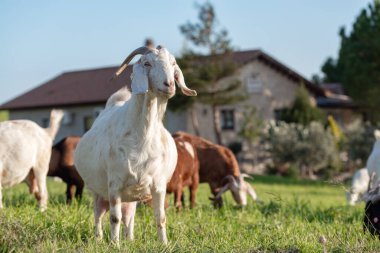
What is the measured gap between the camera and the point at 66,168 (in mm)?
13602

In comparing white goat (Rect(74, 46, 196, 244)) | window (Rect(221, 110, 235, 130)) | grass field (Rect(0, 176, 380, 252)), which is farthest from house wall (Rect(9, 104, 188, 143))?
white goat (Rect(74, 46, 196, 244))

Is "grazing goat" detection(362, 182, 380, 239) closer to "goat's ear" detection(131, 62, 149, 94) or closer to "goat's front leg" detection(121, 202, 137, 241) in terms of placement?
"goat's front leg" detection(121, 202, 137, 241)

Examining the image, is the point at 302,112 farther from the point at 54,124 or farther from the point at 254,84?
the point at 54,124

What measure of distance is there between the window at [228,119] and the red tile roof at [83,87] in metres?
3.62

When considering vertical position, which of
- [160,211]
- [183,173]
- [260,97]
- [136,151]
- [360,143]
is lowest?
[360,143]

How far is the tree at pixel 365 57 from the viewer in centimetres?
3634

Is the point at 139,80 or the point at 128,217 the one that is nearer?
the point at 139,80

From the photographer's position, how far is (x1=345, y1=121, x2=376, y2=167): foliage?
3547cm

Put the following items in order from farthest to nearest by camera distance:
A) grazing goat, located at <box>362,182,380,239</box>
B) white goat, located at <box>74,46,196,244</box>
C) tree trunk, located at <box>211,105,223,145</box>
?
1. tree trunk, located at <box>211,105,223,145</box>
2. grazing goat, located at <box>362,182,380,239</box>
3. white goat, located at <box>74,46,196,244</box>

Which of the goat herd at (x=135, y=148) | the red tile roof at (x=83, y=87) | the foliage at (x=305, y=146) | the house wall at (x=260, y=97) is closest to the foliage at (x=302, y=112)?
the house wall at (x=260, y=97)

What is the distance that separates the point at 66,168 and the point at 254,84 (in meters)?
34.7

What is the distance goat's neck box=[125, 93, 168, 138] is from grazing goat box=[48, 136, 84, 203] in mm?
6457

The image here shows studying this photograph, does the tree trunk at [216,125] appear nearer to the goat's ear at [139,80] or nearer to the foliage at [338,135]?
the foliage at [338,135]

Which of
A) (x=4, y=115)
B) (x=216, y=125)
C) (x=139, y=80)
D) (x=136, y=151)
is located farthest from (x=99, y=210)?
(x=4, y=115)
